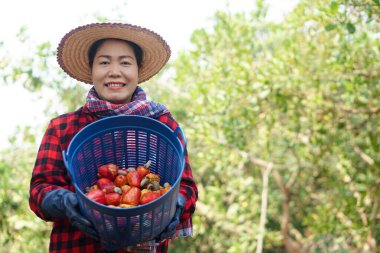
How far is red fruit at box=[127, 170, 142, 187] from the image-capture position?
1423 mm

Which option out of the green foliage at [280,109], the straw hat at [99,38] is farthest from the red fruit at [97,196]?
the green foliage at [280,109]

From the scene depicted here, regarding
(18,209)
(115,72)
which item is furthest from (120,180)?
(18,209)

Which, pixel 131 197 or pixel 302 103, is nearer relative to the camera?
pixel 131 197

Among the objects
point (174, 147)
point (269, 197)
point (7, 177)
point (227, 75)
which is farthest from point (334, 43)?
point (174, 147)

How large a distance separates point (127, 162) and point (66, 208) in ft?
1.23

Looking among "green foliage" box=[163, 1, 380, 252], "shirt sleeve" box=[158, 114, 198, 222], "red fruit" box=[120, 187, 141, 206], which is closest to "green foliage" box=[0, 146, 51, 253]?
"green foliage" box=[163, 1, 380, 252]

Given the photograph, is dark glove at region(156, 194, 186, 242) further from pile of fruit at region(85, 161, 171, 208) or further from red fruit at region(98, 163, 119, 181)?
red fruit at region(98, 163, 119, 181)

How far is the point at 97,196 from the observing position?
1.29 meters

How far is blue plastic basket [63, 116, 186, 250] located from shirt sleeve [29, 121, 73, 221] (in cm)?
7

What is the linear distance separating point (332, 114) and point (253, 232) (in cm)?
176

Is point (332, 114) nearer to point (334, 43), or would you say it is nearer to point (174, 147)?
point (334, 43)

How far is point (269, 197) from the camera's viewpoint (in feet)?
20.9

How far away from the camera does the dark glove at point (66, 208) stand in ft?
4.08

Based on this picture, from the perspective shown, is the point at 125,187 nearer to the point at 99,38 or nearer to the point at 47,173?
the point at 47,173
